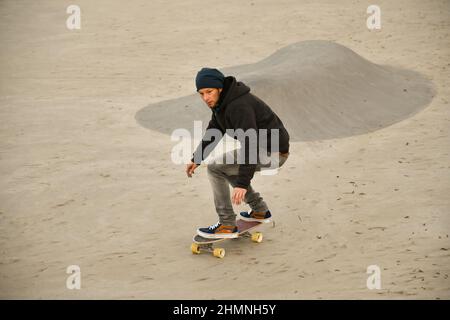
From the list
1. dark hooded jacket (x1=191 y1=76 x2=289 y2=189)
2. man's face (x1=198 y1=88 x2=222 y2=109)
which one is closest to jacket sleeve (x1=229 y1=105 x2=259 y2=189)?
dark hooded jacket (x1=191 y1=76 x2=289 y2=189)

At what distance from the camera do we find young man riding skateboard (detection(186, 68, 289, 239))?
18.7 ft

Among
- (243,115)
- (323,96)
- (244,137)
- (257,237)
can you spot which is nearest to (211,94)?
(243,115)

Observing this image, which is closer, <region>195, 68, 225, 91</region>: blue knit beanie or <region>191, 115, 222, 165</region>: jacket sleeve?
<region>195, 68, 225, 91</region>: blue knit beanie

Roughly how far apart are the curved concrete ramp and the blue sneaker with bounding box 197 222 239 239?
10.9 feet

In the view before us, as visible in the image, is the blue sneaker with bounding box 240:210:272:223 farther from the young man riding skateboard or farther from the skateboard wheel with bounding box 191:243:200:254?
the skateboard wheel with bounding box 191:243:200:254

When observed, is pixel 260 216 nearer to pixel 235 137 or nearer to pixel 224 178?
pixel 224 178

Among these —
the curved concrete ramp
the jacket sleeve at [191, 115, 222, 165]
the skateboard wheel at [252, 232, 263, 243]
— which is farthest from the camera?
the curved concrete ramp

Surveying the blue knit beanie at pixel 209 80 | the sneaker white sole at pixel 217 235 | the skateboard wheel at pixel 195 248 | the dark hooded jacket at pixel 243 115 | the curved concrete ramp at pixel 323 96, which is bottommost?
the skateboard wheel at pixel 195 248

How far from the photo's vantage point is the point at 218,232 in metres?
6.24

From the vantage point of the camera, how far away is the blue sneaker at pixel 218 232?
6227 millimetres

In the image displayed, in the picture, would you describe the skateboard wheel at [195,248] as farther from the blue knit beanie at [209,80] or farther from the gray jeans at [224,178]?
the blue knit beanie at [209,80]

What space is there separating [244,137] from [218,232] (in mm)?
1084

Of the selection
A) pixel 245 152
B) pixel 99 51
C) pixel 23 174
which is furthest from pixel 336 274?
pixel 99 51

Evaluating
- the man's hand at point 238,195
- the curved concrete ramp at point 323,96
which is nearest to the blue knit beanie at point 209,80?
the man's hand at point 238,195
